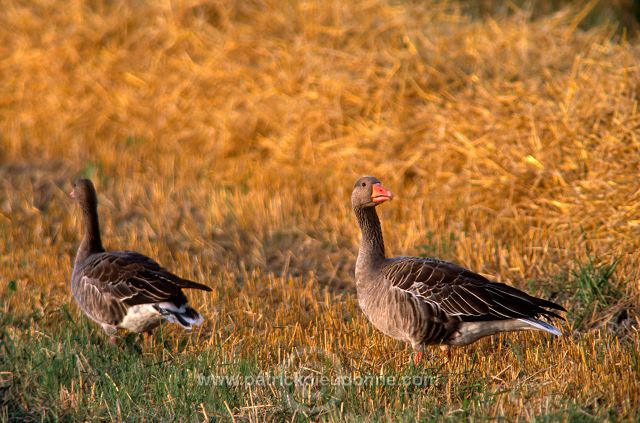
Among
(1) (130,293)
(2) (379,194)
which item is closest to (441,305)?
(2) (379,194)

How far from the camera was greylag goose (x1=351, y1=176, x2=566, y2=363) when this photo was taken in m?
6.12

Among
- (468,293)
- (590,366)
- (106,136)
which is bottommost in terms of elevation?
(590,366)

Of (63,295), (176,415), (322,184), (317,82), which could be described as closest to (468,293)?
(176,415)

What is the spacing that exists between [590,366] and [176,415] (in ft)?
9.68

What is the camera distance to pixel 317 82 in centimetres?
1209

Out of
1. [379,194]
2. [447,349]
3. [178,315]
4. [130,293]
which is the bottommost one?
[447,349]

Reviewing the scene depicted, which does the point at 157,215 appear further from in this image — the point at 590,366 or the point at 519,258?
the point at 590,366

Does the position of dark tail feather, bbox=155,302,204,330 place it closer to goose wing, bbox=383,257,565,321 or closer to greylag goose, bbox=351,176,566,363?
greylag goose, bbox=351,176,566,363

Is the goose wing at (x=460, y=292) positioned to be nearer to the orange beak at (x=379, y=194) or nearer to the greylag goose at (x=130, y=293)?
the orange beak at (x=379, y=194)

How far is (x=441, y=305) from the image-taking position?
6.30 m

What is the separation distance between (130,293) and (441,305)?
263 centimetres

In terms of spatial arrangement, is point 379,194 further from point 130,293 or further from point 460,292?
point 130,293

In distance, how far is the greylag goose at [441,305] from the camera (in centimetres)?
612

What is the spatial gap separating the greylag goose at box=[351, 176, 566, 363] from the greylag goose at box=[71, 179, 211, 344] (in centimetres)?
150
